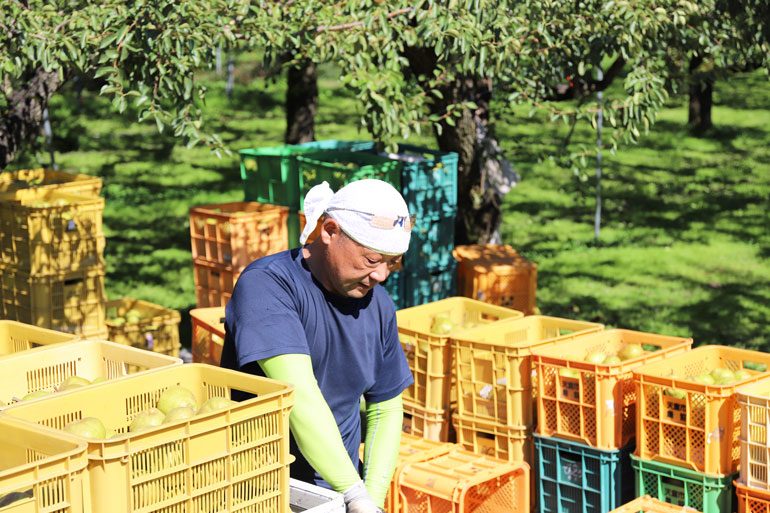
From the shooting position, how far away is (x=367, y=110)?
21.5 ft

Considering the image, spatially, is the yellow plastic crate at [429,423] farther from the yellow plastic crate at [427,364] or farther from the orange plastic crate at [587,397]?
the orange plastic crate at [587,397]

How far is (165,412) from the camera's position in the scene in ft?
11.1

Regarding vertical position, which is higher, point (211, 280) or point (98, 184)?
point (98, 184)

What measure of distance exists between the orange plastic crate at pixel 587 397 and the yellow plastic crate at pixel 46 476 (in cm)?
327

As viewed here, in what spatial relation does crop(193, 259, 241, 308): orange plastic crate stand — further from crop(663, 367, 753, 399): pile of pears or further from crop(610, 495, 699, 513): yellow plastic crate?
crop(610, 495, 699, 513): yellow plastic crate

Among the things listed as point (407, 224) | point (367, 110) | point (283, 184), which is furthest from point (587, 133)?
point (407, 224)

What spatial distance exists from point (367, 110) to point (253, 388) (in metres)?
3.48

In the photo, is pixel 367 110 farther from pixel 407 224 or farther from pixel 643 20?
pixel 407 224

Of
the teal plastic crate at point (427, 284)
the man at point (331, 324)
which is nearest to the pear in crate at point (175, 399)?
the man at point (331, 324)

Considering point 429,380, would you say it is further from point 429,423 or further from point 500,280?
point 500,280

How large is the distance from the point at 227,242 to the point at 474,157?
241cm

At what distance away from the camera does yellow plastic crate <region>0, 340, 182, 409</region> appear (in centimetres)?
395

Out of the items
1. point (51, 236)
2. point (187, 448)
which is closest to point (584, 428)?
point (187, 448)

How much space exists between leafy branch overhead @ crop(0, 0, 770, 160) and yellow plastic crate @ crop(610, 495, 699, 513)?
2.55 m
